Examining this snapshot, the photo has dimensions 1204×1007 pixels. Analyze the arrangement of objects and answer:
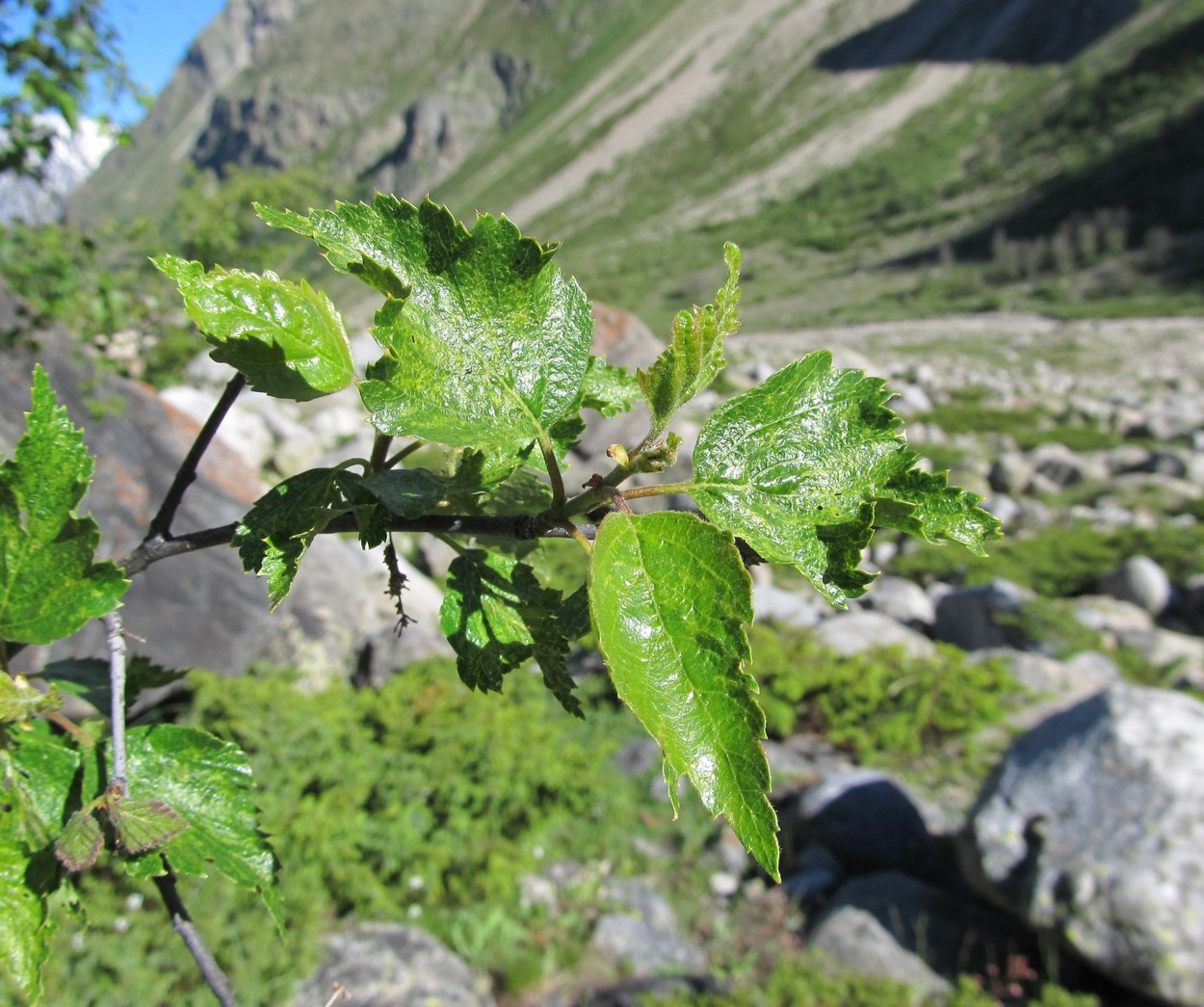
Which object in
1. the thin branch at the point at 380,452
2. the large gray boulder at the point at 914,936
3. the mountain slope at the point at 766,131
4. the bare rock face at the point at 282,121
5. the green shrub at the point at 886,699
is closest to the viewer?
the thin branch at the point at 380,452

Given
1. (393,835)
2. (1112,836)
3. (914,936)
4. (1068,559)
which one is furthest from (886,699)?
(1068,559)

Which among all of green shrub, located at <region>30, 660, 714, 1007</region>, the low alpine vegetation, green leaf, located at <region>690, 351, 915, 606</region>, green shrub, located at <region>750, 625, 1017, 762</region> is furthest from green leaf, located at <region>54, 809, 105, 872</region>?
green shrub, located at <region>750, 625, 1017, 762</region>

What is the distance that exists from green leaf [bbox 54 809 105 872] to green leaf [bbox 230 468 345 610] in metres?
0.22

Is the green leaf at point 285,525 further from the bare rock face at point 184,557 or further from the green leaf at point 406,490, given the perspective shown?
the bare rock face at point 184,557

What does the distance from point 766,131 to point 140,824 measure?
8709 cm

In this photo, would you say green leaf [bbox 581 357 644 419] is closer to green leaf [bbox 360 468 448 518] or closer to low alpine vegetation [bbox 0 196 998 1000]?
low alpine vegetation [bbox 0 196 998 1000]

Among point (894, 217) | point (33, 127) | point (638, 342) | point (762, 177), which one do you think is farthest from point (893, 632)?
point (762, 177)

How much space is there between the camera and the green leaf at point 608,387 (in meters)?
0.93

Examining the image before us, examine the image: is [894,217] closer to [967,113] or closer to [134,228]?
[967,113]

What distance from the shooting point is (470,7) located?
135750 mm

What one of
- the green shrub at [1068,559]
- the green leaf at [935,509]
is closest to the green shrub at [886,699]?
the green shrub at [1068,559]

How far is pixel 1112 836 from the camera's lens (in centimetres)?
395

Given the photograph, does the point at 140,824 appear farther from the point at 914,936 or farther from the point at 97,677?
the point at 914,936

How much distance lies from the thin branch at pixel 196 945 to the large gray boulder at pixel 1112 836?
4.20 meters
